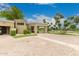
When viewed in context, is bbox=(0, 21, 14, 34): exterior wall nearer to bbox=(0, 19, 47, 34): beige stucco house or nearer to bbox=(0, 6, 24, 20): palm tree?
bbox=(0, 19, 47, 34): beige stucco house

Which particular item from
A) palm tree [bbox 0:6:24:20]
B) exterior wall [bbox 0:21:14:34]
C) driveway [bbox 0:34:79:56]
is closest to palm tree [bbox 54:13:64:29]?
driveway [bbox 0:34:79:56]

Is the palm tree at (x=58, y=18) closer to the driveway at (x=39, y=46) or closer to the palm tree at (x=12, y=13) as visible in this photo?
the driveway at (x=39, y=46)

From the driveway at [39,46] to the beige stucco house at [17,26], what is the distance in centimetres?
15

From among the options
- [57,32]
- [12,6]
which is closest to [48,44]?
[57,32]

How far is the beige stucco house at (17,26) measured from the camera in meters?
5.77

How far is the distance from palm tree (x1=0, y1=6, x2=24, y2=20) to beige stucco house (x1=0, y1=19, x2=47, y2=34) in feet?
0.31

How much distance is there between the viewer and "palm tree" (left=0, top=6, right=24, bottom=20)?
579 cm

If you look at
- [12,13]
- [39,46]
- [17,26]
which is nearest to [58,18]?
[39,46]

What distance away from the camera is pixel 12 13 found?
5848 millimetres

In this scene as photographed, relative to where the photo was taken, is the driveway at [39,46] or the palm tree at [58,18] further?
the palm tree at [58,18]

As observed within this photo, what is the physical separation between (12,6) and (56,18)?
3.26 ft

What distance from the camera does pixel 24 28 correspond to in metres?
5.82

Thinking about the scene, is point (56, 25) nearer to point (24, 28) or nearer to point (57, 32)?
point (57, 32)

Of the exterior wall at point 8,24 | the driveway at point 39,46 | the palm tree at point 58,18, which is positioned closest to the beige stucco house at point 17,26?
the exterior wall at point 8,24
